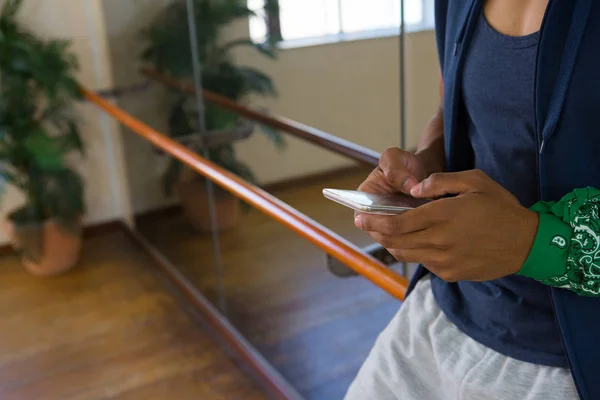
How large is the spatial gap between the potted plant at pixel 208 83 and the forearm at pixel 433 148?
3.56 ft

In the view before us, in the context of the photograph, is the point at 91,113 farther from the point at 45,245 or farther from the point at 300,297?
the point at 300,297

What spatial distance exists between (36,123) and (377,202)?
2775 mm

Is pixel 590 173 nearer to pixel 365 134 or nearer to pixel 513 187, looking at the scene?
pixel 513 187

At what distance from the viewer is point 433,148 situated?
920mm

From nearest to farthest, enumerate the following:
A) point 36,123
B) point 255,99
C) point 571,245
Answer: point 571,245, point 255,99, point 36,123

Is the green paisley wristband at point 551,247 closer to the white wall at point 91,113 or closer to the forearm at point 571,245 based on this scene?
the forearm at point 571,245

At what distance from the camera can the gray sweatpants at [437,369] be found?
2.33 ft

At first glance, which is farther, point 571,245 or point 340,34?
point 340,34

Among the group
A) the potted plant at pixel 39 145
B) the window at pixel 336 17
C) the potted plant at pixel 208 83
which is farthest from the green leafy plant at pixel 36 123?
the window at pixel 336 17

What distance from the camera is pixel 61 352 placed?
2525 millimetres

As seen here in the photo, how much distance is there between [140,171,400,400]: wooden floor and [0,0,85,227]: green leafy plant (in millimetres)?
694

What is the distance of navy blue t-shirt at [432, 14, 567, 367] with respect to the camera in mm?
707

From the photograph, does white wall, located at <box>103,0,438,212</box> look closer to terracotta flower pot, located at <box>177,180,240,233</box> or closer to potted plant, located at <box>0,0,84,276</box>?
terracotta flower pot, located at <box>177,180,240,233</box>

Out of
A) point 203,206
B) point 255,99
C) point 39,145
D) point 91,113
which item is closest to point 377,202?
point 255,99
